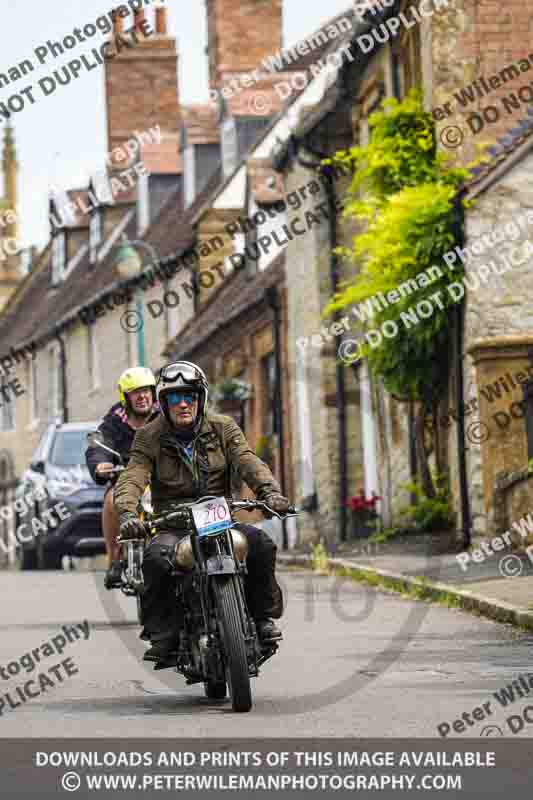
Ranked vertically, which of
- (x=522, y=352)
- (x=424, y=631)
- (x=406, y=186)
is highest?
(x=406, y=186)

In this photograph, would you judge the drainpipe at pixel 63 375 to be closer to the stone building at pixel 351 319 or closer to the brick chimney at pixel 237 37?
the brick chimney at pixel 237 37

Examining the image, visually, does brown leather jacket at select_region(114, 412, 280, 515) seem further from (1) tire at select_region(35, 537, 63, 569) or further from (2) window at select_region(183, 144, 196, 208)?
(2) window at select_region(183, 144, 196, 208)

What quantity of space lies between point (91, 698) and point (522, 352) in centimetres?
1015

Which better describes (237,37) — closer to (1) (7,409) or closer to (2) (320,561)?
(2) (320,561)

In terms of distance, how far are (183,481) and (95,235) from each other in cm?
4209

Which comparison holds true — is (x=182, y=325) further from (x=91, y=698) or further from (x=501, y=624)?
(x=91, y=698)

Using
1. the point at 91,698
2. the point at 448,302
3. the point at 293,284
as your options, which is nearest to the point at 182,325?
the point at 293,284

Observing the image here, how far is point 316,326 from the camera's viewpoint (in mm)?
27031

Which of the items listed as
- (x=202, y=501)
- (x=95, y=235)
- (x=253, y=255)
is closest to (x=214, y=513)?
(x=202, y=501)

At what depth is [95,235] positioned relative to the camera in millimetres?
50469

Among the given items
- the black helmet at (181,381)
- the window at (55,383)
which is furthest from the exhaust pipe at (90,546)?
the window at (55,383)

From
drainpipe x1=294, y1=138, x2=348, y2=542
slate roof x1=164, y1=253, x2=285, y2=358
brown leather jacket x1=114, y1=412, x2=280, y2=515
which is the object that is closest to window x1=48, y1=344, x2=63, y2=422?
slate roof x1=164, y1=253, x2=285, y2=358

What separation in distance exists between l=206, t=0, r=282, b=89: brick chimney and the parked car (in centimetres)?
1611

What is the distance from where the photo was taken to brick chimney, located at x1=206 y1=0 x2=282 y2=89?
3831 cm
